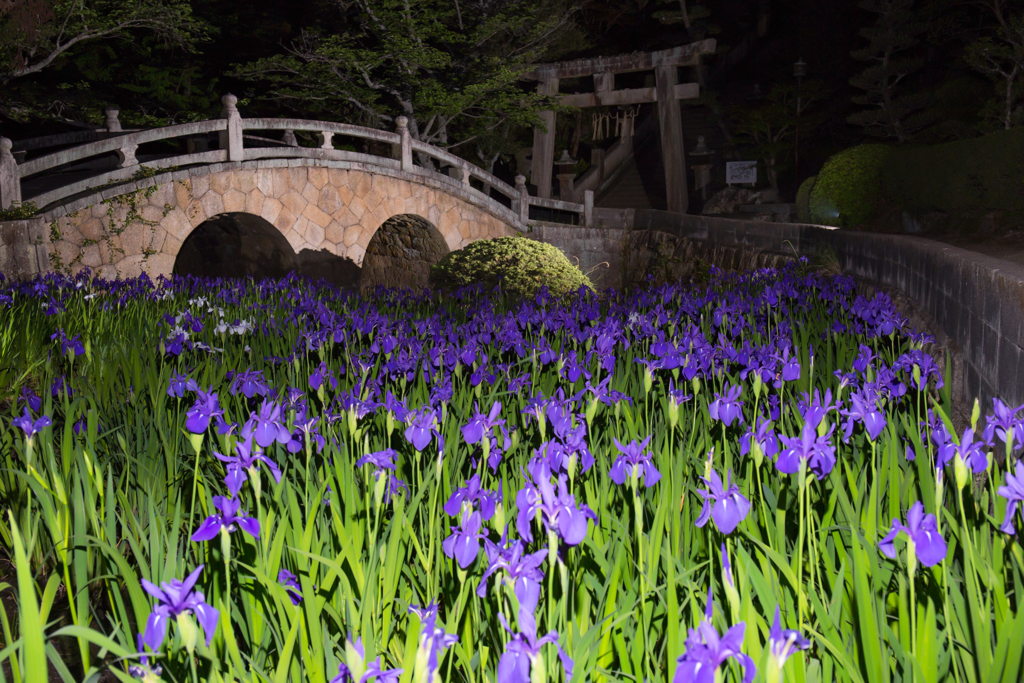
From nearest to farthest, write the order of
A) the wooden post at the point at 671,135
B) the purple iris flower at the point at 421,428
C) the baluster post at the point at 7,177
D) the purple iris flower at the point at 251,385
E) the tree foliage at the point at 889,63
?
the purple iris flower at the point at 421,428
the purple iris flower at the point at 251,385
the baluster post at the point at 7,177
the tree foliage at the point at 889,63
the wooden post at the point at 671,135

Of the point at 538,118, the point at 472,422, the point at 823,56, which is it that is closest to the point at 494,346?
the point at 472,422

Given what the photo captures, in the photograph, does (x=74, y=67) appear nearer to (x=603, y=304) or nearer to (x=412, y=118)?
(x=412, y=118)

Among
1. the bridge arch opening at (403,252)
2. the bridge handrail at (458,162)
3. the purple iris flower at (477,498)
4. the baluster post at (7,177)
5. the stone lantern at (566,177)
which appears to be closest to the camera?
the purple iris flower at (477,498)

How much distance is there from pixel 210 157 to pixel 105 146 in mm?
1459

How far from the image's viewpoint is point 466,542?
1346 mm

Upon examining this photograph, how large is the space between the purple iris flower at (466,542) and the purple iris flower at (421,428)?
0.56 m

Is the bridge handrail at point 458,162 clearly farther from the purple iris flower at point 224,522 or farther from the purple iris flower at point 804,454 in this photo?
the purple iris flower at point 224,522

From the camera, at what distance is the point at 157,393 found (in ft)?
9.96

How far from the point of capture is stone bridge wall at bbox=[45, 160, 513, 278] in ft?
33.7

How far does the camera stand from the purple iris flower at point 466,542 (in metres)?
1.32

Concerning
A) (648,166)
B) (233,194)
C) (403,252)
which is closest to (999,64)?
(648,166)

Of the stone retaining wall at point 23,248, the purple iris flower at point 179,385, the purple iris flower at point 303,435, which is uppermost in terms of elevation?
the stone retaining wall at point 23,248

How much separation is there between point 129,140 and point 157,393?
351 inches

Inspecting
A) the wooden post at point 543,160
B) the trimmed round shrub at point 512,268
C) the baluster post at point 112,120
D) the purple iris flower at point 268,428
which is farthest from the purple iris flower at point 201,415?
the wooden post at point 543,160
